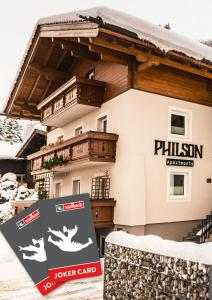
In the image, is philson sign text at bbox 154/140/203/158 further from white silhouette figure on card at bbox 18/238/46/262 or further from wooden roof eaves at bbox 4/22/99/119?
white silhouette figure on card at bbox 18/238/46/262

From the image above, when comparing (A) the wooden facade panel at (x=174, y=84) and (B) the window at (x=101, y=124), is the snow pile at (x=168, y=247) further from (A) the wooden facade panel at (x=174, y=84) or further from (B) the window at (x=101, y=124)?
(B) the window at (x=101, y=124)

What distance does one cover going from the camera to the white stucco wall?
38.5ft

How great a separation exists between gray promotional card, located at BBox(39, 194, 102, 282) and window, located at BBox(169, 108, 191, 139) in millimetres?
9013

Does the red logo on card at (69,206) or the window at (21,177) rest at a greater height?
the window at (21,177)

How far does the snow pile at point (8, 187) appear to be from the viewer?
25241 millimetres

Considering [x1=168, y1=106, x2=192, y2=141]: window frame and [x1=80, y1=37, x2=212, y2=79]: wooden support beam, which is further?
[x1=168, y1=106, x2=192, y2=141]: window frame

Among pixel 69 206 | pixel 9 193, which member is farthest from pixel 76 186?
pixel 69 206

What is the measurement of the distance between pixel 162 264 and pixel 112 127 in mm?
8916

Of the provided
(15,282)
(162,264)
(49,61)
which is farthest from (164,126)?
(162,264)

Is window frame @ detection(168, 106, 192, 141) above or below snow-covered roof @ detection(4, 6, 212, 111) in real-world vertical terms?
below

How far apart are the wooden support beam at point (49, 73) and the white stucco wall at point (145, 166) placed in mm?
4264

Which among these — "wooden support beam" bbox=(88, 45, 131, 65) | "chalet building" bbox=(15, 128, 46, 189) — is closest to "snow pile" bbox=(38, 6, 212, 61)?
"wooden support beam" bbox=(88, 45, 131, 65)

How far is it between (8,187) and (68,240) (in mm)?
23782

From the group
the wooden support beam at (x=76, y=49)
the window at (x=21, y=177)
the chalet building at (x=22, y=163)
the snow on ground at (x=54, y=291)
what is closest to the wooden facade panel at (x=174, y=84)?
the wooden support beam at (x=76, y=49)
